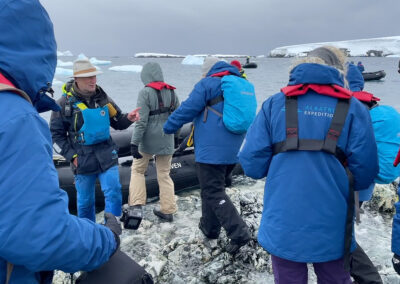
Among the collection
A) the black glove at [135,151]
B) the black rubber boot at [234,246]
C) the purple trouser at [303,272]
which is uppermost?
the black glove at [135,151]

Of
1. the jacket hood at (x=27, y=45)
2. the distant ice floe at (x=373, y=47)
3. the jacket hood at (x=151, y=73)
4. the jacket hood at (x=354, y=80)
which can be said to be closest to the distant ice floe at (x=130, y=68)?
the jacket hood at (x=151, y=73)

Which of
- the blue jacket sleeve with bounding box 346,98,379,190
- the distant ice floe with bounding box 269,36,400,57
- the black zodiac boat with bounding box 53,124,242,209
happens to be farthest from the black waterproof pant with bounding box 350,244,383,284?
the distant ice floe with bounding box 269,36,400,57

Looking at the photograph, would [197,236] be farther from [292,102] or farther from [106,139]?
[292,102]

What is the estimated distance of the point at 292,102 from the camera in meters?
2.06

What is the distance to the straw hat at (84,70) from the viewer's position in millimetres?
3449

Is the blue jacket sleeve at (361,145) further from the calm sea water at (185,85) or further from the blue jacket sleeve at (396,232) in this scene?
the calm sea water at (185,85)

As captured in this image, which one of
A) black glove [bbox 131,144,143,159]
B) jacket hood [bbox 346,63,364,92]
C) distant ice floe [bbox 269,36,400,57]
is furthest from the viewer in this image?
distant ice floe [bbox 269,36,400,57]

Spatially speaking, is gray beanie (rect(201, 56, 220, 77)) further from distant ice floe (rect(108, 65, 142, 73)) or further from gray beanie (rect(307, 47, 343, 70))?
distant ice floe (rect(108, 65, 142, 73))

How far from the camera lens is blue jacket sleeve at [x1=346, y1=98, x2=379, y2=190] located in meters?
2.02

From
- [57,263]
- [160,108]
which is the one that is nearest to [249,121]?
[160,108]

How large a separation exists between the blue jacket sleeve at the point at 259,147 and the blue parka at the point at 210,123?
1294 mm

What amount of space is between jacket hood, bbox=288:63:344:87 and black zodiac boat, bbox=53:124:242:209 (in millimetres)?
3510

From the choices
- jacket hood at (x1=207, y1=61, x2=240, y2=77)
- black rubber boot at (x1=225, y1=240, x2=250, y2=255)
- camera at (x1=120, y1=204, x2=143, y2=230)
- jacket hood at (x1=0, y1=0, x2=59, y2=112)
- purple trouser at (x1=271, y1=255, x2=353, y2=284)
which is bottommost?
black rubber boot at (x1=225, y1=240, x2=250, y2=255)

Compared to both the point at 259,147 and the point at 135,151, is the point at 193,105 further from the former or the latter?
the point at 259,147
